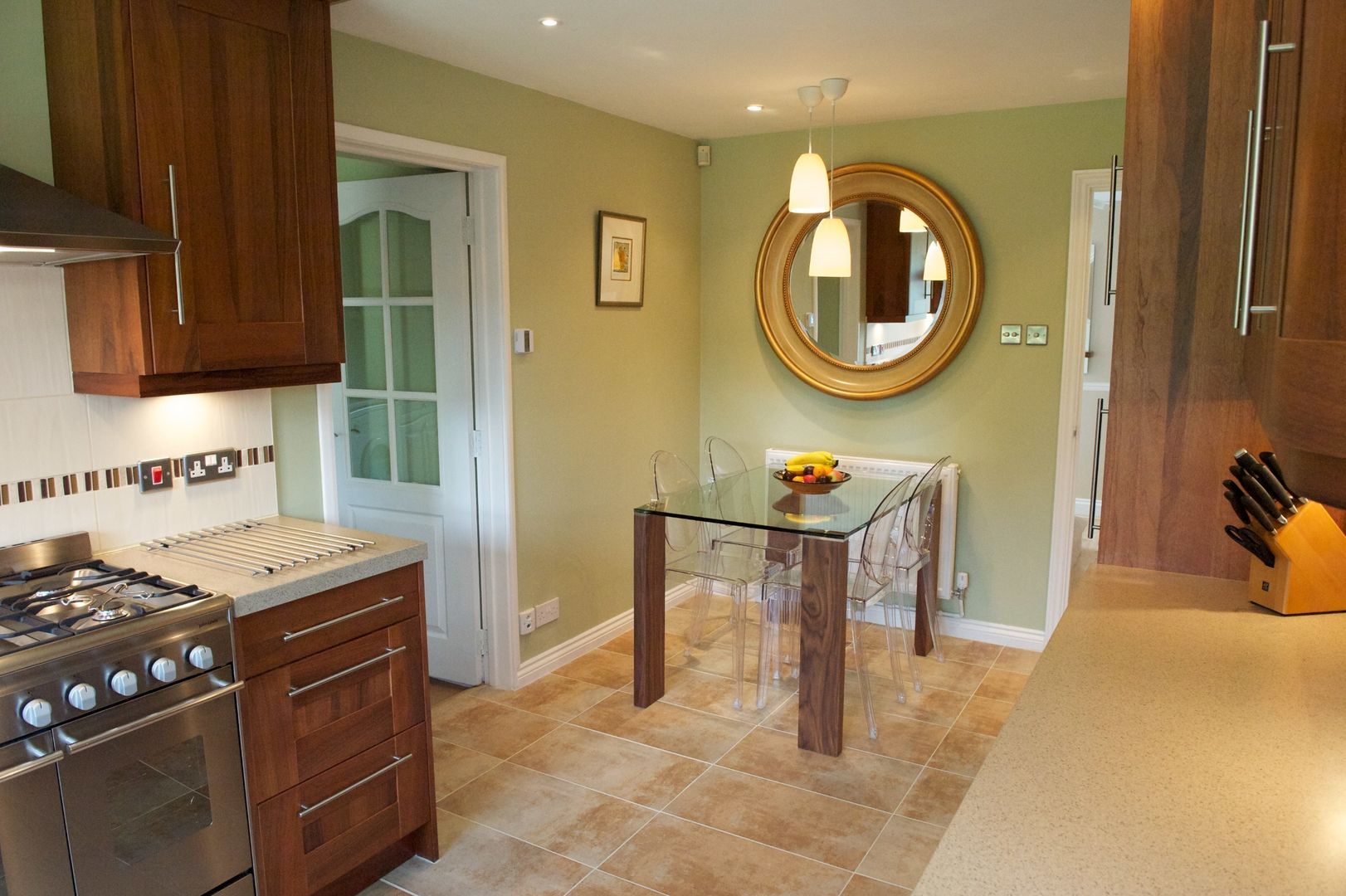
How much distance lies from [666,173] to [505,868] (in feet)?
10.5

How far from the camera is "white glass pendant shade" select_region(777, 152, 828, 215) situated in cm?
328

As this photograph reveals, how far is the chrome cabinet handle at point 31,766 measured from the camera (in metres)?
1.63

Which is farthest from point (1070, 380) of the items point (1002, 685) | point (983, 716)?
point (983, 716)

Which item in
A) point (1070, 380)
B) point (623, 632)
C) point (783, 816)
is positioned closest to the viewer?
point (783, 816)

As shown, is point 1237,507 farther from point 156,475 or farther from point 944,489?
point 156,475

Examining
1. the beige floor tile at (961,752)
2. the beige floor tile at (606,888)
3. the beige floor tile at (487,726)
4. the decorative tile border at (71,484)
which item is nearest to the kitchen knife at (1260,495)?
the beige floor tile at (961,752)

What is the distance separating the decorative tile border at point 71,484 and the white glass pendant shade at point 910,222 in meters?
3.21

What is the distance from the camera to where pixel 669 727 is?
347 centimetres

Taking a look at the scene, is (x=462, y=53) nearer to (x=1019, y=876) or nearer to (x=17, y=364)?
(x=17, y=364)

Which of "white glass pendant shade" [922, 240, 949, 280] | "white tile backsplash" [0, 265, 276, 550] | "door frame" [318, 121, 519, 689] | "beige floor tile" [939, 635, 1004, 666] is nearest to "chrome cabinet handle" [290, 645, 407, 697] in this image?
"white tile backsplash" [0, 265, 276, 550]

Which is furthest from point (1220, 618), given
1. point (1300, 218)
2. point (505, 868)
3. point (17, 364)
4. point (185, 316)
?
point (17, 364)

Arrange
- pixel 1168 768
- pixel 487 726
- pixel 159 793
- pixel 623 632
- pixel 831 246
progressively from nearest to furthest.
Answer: pixel 1168 768
pixel 159 793
pixel 487 726
pixel 831 246
pixel 623 632

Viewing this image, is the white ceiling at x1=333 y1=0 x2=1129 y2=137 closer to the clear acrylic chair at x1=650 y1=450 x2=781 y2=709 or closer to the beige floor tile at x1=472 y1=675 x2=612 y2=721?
the clear acrylic chair at x1=650 y1=450 x2=781 y2=709

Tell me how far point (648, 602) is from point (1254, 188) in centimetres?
284
